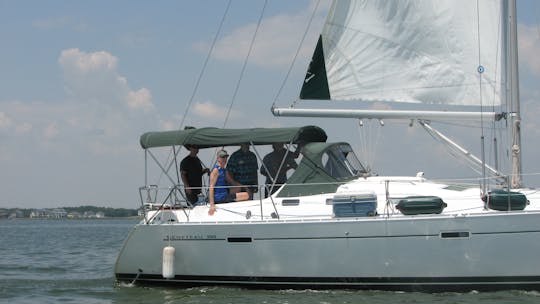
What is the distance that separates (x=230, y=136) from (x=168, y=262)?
252 centimetres

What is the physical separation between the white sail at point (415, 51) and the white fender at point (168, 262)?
13.1ft

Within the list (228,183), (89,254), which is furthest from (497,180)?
(89,254)

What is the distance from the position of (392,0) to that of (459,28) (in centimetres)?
139

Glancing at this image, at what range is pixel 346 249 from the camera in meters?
12.5

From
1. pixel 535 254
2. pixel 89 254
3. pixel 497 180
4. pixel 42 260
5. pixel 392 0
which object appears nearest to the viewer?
pixel 535 254

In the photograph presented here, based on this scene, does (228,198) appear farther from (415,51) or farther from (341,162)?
(415,51)

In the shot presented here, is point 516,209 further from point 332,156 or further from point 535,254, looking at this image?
point 332,156

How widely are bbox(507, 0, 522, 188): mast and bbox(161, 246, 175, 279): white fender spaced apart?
5997 millimetres

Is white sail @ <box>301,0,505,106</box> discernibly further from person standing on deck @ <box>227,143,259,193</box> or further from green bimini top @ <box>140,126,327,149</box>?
person standing on deck @ <box>227,143,259,193</box>

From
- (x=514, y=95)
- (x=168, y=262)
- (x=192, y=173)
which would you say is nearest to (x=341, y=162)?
(x=192, y=173)

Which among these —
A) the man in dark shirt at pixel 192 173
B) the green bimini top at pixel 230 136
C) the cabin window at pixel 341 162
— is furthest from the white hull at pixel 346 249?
the green bimini top at pixel 230 136

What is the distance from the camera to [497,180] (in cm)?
1352

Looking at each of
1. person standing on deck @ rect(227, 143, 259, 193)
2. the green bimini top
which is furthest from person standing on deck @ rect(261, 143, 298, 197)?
the green bimini top

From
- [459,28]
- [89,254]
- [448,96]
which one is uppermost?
[459,28]
